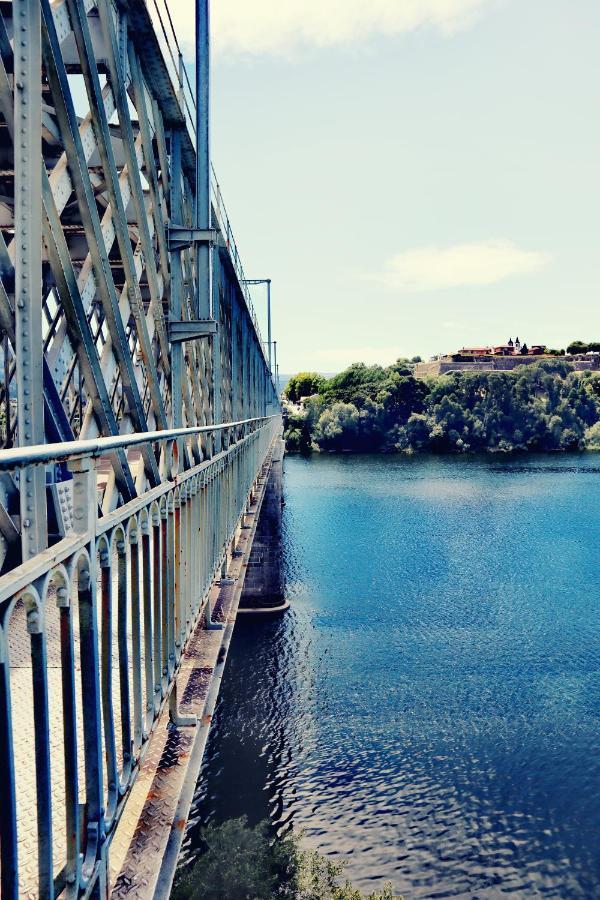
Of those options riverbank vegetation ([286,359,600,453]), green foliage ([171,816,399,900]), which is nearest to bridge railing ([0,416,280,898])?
green foliage ([171,816,399,900])

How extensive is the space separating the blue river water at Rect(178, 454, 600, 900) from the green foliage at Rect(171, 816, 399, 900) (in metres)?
0.49

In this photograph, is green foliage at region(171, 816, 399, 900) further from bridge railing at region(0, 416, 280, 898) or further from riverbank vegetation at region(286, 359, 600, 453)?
riverbank vegetation at region(286, 359, 600, 453)

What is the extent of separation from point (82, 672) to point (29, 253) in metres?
2.00

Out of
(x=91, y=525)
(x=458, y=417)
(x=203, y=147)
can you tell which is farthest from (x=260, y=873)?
(x=458, y=417)

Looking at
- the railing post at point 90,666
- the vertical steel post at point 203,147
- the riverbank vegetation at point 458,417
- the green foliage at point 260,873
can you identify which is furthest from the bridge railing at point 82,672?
the riverbank vegetation at point 458,417

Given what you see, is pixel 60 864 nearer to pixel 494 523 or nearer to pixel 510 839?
pixel 510 839

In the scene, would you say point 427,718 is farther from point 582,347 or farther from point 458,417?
point 582,347

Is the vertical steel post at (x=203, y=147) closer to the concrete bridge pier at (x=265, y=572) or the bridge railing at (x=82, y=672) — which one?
the bridge railing at (x=82, y=672)

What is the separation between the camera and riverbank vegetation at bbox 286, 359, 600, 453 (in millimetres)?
97250

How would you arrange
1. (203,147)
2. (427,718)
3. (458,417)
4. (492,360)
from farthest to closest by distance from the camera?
1. (492,360)
2. (458,417)
3. (427,718)
4. (203,147)

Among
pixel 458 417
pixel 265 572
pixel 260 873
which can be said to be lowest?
pixel 260 873

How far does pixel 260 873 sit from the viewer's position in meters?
15.6

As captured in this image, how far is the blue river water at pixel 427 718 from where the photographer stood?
16.3 m

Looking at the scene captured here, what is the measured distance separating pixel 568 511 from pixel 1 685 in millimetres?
52222
